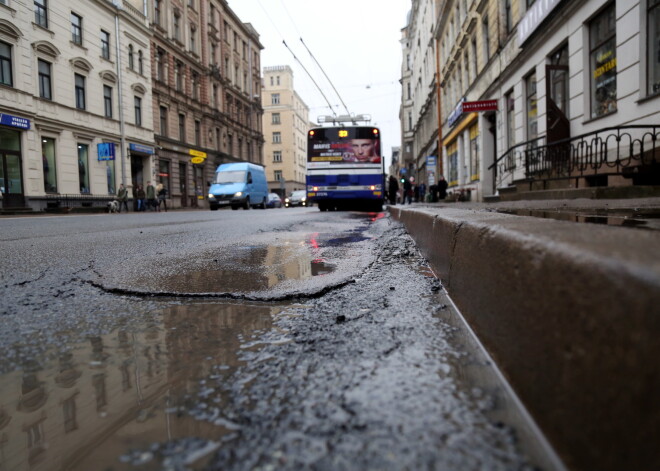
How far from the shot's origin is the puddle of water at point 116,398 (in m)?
0.89

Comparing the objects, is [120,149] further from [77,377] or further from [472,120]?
[77,377]

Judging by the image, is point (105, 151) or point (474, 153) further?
point (105, 151)

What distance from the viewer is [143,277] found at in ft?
8.98

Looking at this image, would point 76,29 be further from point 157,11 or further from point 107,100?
point 157,11

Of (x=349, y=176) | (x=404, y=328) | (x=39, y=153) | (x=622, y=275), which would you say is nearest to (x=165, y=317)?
(x=404, y=328)

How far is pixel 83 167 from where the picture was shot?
2288 centimetres

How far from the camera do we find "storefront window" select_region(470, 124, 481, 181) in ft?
63.9

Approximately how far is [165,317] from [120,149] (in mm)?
26463

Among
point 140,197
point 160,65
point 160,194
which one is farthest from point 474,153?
point 160,65

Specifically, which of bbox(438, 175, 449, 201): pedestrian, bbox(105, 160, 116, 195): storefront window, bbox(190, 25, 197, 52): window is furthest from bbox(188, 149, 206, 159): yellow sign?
bbox(438, 175, 449, 201): pedestrian

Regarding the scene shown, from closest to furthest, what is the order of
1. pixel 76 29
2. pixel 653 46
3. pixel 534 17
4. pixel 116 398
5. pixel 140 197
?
pixel 116 398 < pixel 653 46 < pixel 534 17 < pixel 76 29 < pixel 140 197

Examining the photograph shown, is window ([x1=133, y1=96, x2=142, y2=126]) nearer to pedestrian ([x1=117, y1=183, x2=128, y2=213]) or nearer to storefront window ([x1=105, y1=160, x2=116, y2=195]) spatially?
storefront window ([x1=105, y1=160, x2=116, y2=195])

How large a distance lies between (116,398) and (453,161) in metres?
26.7

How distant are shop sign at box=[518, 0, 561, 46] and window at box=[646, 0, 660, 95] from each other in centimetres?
324
